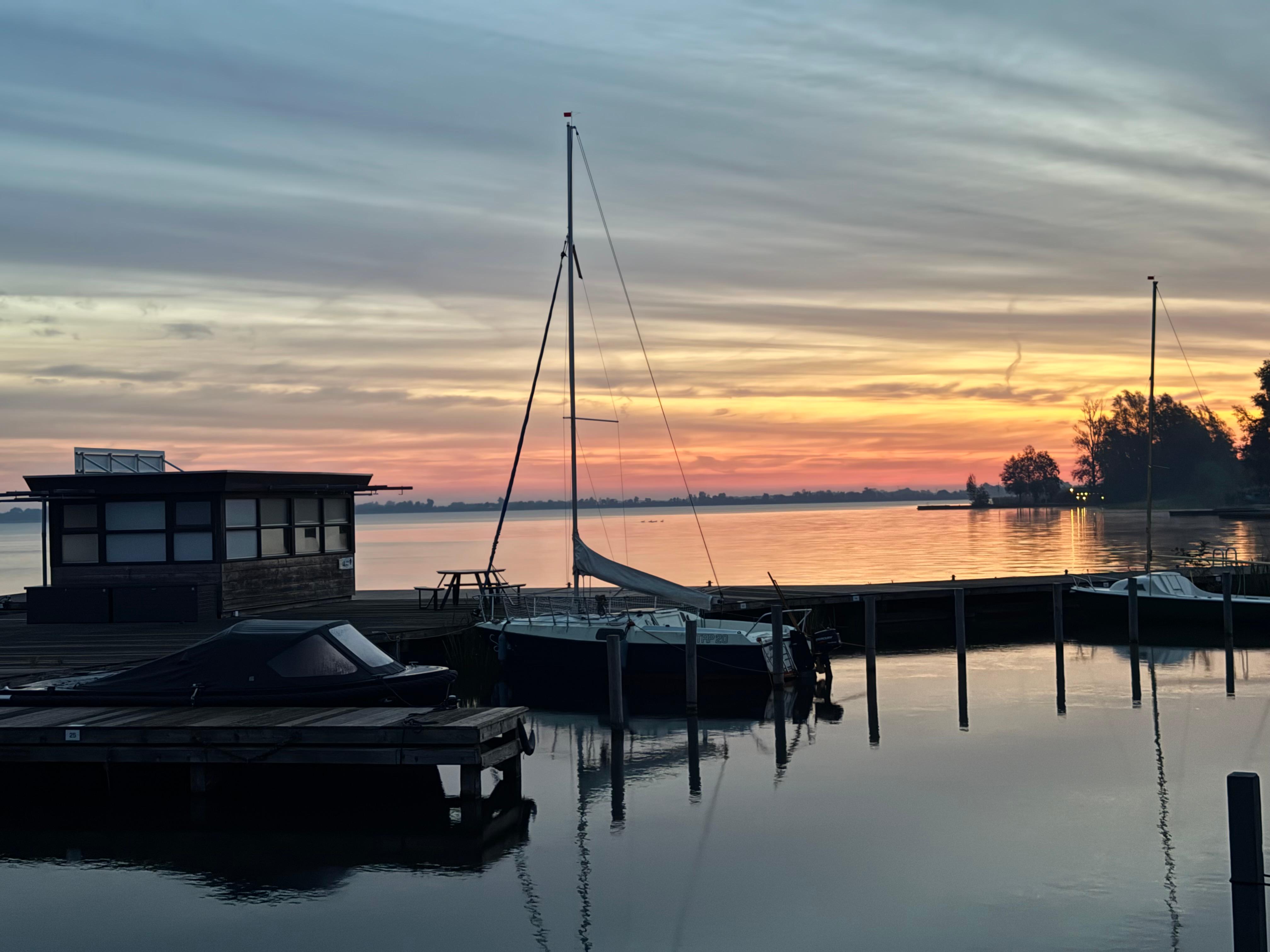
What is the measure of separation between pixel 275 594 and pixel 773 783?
57.8 ft

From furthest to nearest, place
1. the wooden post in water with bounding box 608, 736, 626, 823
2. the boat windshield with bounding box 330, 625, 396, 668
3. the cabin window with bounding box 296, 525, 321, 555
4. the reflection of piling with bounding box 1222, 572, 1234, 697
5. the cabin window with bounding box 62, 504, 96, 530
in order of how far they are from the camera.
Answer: the cabin window with bounding box 296, 525, 321, 555 < the cabin window with bounding box 62, 504, 96, 530 < the reflection of piling with bounding box 1222, 572, 1234, 697 < the boat windshield with bounding box 330, 625, 396, 668 < the wooden post in water with bounding box 608, 736, 626, 823

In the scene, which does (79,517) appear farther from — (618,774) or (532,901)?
(532,901)

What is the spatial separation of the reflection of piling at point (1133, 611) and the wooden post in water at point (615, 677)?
17089mm

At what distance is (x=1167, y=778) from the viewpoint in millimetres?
18672

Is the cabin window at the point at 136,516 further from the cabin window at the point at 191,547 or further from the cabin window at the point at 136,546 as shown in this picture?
the cabin window at the point at 191,547

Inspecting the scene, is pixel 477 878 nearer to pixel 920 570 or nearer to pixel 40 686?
pixel 40 686

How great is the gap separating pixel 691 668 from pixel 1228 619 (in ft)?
57.1

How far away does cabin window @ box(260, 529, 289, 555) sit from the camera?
1243 inches

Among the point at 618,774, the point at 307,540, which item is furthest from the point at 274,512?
the point at 618,774

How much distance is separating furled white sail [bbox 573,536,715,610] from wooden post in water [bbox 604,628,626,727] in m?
4.37

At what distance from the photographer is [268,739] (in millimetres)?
15969

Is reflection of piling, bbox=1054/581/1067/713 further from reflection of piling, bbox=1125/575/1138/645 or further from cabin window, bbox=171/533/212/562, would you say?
cabin window, bbox=171/533/212/562

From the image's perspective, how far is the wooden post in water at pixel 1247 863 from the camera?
850 centimetres

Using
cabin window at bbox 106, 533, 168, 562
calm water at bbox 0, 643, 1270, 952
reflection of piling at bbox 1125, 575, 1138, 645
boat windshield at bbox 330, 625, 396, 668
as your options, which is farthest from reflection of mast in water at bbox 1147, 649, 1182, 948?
cabin window at bbox 106, 533, 168, 562
